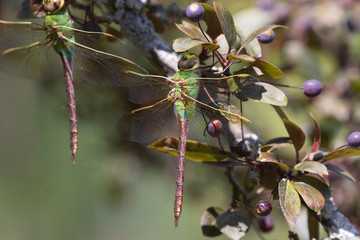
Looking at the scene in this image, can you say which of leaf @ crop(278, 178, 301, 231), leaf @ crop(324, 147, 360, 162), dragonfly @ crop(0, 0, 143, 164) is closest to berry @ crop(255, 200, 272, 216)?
leaf @ crop(278, 178, 301, 231)

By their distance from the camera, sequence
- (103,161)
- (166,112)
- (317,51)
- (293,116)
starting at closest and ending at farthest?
(166,112) < (293,116) < (317,51) < (103,161)

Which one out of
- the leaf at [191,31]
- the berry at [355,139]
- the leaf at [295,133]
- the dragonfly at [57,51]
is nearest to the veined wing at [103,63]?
the dragonfly at [57,51]

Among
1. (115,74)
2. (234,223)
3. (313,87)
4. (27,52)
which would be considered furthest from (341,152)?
(27,52)

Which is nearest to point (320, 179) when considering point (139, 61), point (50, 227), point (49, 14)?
point (139, 61)

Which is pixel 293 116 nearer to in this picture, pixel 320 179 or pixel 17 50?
pixel 320 179

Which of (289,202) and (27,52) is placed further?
(27,52)

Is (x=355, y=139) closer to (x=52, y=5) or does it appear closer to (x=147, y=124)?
(x=147, y=124)
